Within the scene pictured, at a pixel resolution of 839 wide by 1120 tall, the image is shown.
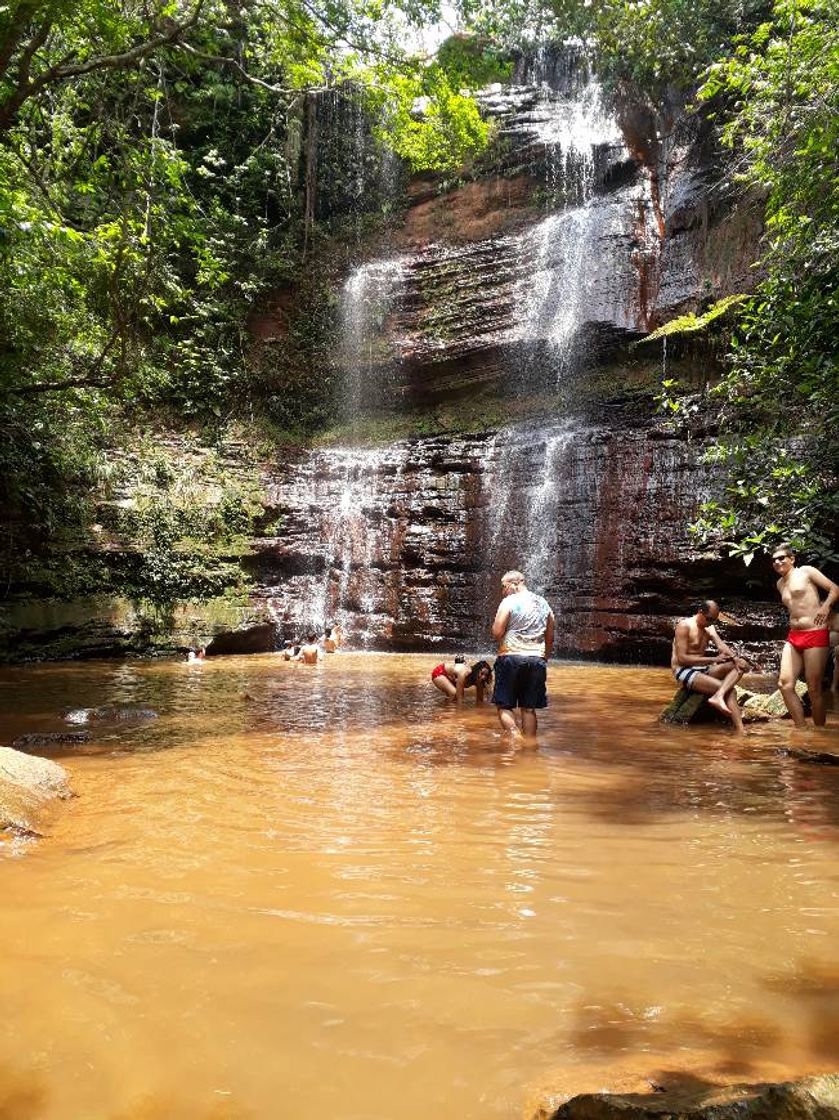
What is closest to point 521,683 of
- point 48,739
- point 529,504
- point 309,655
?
point 48,739

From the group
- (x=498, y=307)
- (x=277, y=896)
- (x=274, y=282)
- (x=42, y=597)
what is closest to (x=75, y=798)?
(x=277, y=896)

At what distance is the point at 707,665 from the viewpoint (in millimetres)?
7832

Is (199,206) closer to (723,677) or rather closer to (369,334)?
(369,334)

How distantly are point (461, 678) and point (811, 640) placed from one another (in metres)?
3.83

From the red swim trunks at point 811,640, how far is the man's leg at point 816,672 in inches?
1.3

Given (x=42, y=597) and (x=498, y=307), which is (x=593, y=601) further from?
(x=42, y=597)

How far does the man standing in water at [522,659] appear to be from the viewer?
22.6 feet

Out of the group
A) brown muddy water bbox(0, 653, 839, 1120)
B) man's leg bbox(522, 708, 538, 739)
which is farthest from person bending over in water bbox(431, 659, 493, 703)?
brown muddy water bbox(0, 653, 839, 1120)

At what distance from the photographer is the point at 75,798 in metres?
4.62

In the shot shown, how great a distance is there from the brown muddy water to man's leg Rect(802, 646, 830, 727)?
216 centimetres

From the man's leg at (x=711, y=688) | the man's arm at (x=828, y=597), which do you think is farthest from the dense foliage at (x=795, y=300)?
the man's leg at (x=711, y=688)

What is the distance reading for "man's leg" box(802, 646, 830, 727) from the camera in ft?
24.5

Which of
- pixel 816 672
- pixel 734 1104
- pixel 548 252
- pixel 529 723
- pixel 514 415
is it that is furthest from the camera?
pixel 548 252

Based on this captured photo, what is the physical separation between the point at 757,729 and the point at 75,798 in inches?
240
